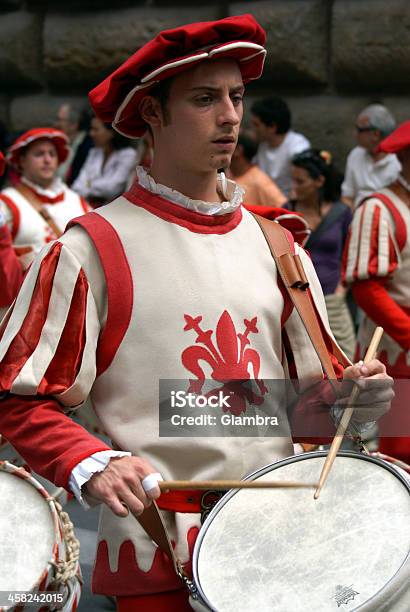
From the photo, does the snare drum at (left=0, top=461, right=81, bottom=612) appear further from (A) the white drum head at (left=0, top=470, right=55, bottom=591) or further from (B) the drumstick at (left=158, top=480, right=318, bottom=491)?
(B) the drumstick at (left=158, top=480, right=318, bottom=491)

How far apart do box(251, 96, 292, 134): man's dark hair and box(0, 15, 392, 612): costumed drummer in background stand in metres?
6.14

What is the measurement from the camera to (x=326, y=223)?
788 cm

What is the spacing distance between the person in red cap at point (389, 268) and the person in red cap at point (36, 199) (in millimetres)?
1745

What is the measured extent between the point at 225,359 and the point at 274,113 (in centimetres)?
646

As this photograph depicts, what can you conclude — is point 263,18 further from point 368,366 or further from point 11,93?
point 368,366

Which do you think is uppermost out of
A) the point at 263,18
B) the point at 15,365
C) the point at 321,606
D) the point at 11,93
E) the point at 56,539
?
the point at 15,365

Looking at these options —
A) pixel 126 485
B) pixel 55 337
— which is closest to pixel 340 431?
pixel 126 485

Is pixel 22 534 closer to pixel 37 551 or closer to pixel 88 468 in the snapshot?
pixel 37 551

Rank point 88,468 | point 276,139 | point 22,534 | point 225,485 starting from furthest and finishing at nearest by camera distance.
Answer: point 276,139, point 22,534, point 88,468, point 225,485

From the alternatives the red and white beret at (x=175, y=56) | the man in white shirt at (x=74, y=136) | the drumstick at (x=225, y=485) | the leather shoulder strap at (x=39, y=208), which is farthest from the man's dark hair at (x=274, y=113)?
the drumstick at (x=225, y=485)

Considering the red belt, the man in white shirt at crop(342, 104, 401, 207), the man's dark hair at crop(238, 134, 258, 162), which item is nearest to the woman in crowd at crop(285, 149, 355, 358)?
the man's dark hair at crop(238, 134, 258, 162)

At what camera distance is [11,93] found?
12398 mm

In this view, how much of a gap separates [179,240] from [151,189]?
16 centimetres

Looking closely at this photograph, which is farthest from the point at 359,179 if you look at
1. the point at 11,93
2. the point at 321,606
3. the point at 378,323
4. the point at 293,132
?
the point at 321,606
